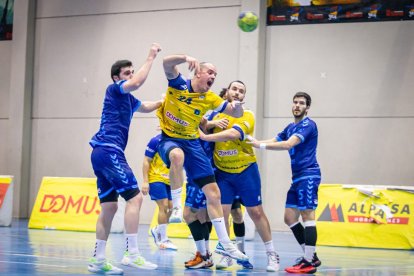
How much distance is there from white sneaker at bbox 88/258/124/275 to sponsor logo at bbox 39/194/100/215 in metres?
7.94

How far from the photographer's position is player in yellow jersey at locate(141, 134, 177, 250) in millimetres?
12047

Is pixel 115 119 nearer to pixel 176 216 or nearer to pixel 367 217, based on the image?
pixel 176 216

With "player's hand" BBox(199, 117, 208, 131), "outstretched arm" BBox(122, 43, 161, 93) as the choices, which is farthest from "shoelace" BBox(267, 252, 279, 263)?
"outstretched arm" BBox(122, 43, 161, 93)

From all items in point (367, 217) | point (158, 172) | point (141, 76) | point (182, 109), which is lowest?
point (367, 217)

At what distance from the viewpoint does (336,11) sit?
1769cm

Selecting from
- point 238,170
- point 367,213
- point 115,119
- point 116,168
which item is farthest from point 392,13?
point 116,168

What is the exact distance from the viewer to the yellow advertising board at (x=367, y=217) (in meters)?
13.7

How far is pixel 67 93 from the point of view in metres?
20.5

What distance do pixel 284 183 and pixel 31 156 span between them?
25.6 ft

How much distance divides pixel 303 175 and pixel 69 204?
8.46 m

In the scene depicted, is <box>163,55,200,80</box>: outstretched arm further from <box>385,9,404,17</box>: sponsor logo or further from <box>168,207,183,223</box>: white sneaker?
<box>385,9,404,17</box>: sponsor logo

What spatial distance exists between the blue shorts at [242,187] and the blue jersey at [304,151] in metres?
0.57

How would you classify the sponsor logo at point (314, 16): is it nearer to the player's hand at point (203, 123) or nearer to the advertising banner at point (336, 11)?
the advertising banner at point (336, 11)

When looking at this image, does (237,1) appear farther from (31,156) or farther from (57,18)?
(31,156)
